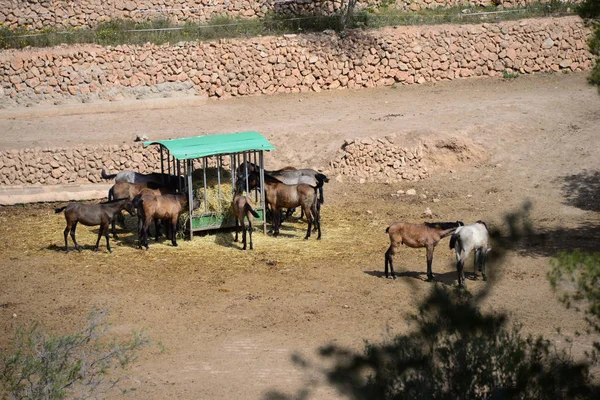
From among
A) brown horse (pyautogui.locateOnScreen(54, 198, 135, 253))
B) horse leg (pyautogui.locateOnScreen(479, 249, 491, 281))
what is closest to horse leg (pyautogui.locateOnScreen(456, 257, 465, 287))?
horse leg (pyautogui.locateOnScreen(479, 249, 491, 281))

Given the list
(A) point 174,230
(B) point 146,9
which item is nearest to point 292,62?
(B) point 146,9

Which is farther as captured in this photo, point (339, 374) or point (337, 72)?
point (337, 72)

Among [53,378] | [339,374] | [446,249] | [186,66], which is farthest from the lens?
[186,66]

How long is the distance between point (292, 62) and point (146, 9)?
19.5 feet

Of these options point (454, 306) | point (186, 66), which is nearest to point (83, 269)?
point (454, 306)

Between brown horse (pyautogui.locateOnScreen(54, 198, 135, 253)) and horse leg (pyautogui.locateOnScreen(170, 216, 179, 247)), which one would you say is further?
horse leg (pyautogui.locateOnScreen(170, 216, 179, 247))

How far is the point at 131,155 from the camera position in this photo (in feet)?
79.5

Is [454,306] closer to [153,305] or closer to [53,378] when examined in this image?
[53,378]

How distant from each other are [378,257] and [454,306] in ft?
29.6

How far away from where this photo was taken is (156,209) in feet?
62.3

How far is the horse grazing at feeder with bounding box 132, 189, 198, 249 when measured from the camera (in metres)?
18.9

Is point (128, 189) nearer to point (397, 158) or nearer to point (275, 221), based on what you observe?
point (275, 221)

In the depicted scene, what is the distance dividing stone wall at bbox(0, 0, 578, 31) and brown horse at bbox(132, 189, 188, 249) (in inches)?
536

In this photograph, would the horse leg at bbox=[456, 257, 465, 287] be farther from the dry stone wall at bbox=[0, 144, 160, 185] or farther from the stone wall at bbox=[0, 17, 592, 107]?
the stone wall at bbox=[0, 17, 592, 107]
